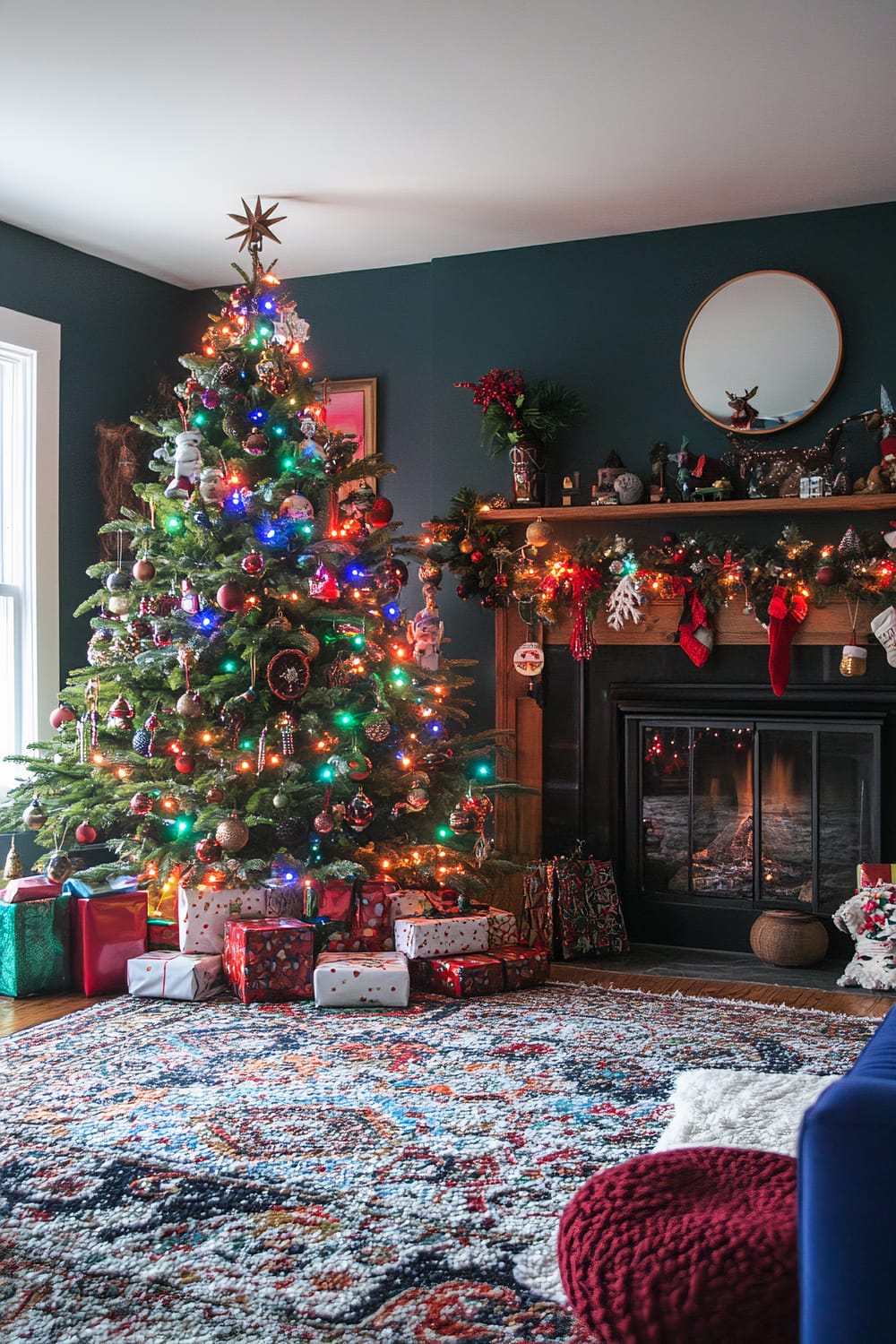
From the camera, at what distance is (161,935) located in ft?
13.6

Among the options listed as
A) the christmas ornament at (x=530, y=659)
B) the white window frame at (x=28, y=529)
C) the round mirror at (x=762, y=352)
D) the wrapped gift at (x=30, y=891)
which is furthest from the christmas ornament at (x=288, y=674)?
the round mirror at (x=762, y=352)

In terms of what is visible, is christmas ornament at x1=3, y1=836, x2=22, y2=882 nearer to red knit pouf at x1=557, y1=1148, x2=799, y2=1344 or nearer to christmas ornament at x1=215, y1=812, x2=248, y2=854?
christmas ornament at x1=215, y1=812, x2=248, y2=854

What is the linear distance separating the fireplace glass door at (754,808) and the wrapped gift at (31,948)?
2219mm

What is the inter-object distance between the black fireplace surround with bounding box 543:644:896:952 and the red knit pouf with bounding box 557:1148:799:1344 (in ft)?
9.33

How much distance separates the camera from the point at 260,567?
159 inches

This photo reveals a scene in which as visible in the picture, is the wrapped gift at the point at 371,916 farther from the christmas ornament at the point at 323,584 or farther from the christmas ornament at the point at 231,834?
the christmas ornament at the point at 323,584

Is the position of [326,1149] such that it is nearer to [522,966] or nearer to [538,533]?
[522,966]

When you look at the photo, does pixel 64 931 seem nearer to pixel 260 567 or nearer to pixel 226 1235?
pixel 260 567

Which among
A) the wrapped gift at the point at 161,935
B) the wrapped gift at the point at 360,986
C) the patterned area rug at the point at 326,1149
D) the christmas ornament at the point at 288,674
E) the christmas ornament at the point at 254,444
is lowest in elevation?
the patterned area rug at the point at 326,1149

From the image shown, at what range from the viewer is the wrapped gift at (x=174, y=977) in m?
3.83

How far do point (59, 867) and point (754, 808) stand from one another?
2.57m

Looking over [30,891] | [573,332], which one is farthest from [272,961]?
[573,332]

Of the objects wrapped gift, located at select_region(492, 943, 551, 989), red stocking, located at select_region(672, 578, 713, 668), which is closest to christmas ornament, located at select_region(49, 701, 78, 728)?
wrapped gift, located at select_region(492, 943, 551, 989)

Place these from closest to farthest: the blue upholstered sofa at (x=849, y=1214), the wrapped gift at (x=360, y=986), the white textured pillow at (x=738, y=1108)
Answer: the blue upholstered sofa at (x=849, y=1214)
the white textured pillow at (x=738, y=1108)
the wrapped gift at (x=360, y=986)
